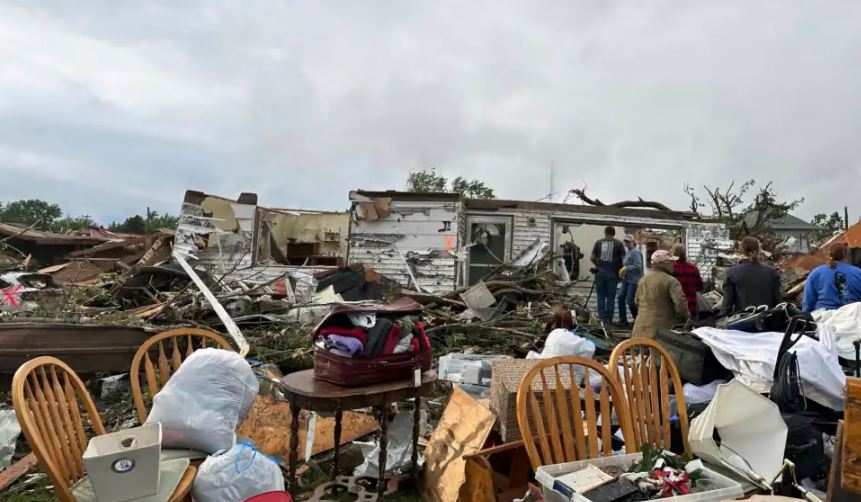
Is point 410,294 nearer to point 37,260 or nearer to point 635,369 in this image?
point 635,369

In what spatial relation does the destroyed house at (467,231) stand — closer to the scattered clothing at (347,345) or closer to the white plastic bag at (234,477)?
the scattered clothing at (347,345)

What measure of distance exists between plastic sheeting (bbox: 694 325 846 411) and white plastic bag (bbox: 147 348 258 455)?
314 cm

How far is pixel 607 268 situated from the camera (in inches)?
367

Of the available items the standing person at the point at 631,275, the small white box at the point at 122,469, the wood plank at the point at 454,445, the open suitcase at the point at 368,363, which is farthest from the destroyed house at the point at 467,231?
the small white box at the point at 122,469

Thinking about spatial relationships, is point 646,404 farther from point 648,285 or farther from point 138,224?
point 138,224

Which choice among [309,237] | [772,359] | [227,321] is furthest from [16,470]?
[309,237]

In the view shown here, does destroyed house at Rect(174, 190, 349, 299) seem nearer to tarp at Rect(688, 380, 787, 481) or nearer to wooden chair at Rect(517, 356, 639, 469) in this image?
wooden chair at Rect(517, 356, 639, 469)

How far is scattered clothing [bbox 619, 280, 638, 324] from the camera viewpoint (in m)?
8.97

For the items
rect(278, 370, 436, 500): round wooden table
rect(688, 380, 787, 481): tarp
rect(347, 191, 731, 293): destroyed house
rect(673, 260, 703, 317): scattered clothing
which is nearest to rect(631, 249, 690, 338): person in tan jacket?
rect(673, 260, 703, 317): scattered clothing

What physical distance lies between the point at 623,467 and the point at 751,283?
3.76 metres

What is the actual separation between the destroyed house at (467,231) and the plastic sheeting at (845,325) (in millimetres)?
6750

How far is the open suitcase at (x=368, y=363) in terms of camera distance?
296cm

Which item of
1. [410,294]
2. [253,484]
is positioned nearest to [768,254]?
[410,294]

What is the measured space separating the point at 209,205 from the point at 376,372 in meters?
10.2
